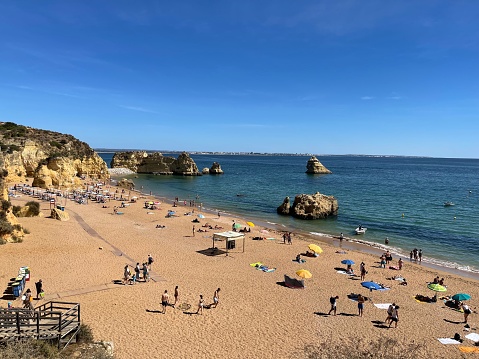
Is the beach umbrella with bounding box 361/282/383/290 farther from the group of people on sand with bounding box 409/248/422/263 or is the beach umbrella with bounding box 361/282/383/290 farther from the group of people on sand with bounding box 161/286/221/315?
the group of people on sand with bounding box 409/248/422/263

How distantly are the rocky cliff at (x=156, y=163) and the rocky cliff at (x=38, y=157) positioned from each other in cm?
3497

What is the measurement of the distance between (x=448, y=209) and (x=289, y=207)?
82.4 ft

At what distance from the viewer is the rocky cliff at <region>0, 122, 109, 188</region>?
50.4 metres

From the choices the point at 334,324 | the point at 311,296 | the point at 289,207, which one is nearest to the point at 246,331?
the point at 334,324

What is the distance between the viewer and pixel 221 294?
16.8 meters

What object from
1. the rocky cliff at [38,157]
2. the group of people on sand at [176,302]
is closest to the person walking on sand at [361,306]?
the group of people on sand at [176,302]

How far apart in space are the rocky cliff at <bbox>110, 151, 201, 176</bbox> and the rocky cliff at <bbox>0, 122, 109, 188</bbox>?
115 ft

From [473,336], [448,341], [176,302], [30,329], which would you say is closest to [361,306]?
[448,341]

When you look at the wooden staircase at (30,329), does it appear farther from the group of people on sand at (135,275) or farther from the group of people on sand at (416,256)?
the group of people on sand at (416,256)

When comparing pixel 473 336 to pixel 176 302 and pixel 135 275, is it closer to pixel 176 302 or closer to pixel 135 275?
pixel 176 302

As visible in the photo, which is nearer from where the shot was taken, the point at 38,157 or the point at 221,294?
A: the point at 221,294

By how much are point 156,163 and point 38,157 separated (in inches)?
1892

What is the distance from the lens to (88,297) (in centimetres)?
1521

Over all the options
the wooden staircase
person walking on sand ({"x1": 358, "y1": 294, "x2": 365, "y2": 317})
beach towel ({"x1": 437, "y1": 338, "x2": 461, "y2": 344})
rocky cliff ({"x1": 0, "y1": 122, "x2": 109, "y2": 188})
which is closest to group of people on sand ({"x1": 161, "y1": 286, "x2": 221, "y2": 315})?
the wooden staircase
